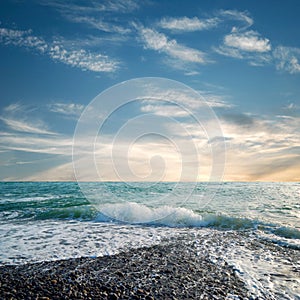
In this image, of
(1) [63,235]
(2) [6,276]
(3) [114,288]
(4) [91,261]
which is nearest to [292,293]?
(3) [114,288]

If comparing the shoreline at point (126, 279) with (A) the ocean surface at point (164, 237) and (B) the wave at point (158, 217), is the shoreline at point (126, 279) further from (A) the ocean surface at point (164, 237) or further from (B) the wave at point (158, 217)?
(B) the wave at point (158, 217)

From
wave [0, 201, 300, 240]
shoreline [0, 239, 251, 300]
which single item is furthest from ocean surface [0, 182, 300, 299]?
shoreline [0, 239, 251, 300]

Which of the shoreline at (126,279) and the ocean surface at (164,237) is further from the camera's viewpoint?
the ocean surface at (164,237)

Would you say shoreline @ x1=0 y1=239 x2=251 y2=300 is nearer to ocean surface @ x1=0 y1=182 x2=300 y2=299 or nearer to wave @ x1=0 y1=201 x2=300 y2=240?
ocean surface @ x1=0 y1=182 x2=300 y2=299

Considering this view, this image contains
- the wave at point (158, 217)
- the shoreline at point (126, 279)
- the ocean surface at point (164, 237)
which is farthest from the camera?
the wave at point (158, 217)

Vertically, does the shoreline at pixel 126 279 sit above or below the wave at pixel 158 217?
above

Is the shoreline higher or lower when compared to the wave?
higher

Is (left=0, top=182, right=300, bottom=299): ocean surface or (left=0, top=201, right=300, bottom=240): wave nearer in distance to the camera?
(left=0, top=182, right=300, bottom=299): ocean surface

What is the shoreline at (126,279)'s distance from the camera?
5016mm

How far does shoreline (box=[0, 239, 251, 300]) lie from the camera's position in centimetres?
502

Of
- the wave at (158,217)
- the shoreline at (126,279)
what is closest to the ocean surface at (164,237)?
the wave at (158,217)

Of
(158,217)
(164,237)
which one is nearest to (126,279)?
(164,237)

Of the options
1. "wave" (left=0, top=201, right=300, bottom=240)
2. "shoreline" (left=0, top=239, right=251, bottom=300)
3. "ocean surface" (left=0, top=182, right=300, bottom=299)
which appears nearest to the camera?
"shoreline" (left=0, top=239, right=251, bottom=300)

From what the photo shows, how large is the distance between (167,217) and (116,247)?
21.0ft
